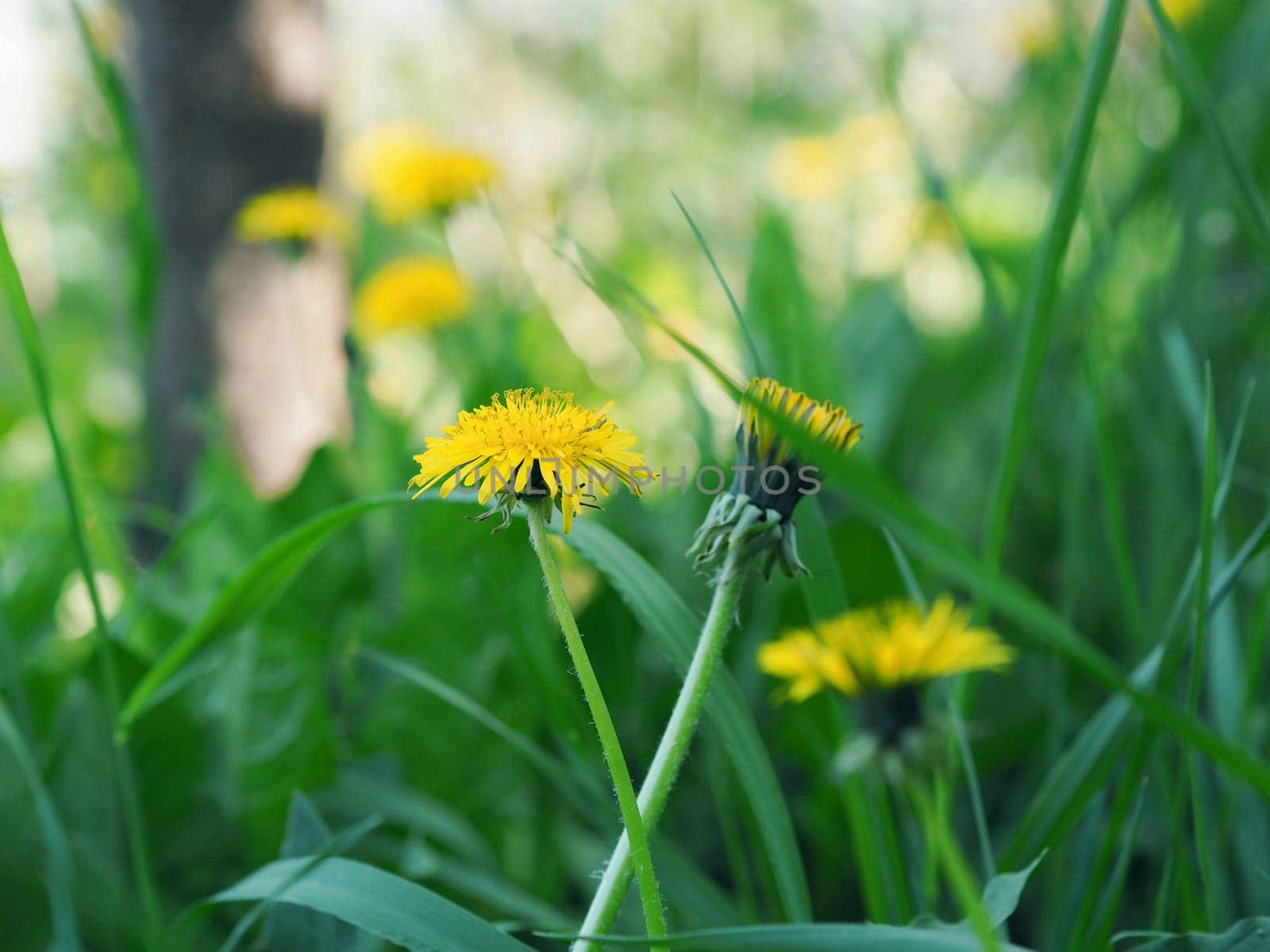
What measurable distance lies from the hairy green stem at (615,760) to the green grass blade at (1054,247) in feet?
0.67

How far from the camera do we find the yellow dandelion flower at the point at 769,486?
328mm

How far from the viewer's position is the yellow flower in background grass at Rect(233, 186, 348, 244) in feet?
3.99

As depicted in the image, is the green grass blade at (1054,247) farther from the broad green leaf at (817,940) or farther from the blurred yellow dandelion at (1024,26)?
the blurred yellow dandelion at (1024,26)

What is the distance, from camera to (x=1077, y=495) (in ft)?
1.77

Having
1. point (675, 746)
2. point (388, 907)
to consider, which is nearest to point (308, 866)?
point (388, 907)

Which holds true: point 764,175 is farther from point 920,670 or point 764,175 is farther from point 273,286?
point 920,670

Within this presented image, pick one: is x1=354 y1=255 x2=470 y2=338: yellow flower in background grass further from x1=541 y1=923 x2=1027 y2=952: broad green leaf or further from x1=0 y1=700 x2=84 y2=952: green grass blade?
x1=541 y1=923 x2=1027 y2=952: broad green leaf

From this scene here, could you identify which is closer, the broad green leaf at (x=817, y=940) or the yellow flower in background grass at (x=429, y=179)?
the broad green leaf at (x=817, y=940)

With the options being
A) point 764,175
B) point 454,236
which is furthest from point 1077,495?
point 764,175

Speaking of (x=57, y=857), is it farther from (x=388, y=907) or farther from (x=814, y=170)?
(x=814, y=170)

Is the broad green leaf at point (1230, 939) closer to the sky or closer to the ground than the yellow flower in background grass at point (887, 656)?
closer to the ground

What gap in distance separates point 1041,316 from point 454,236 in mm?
1013

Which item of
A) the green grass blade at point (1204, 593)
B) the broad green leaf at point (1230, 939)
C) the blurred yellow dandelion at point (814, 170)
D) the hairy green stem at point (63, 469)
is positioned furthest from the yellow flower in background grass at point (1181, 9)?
the hairy green stem at point (63, 469)

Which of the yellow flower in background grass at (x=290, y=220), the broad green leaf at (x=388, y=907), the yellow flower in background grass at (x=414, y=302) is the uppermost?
the yellow flower in background grass at (x=290, y=220)
